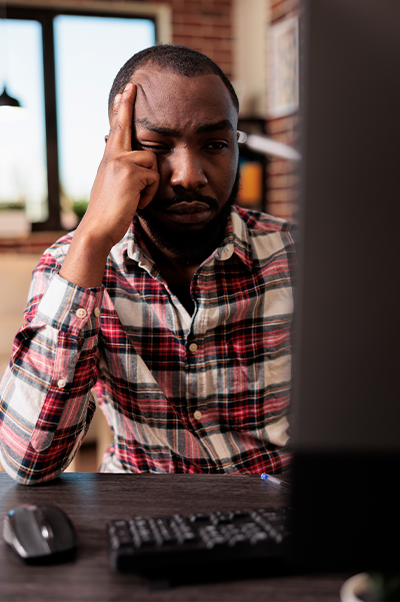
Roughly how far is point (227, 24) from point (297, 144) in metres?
3.79

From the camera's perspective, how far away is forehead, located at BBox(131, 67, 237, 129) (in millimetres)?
975

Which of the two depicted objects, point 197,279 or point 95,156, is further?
point 95,156

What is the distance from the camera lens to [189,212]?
1.01 m

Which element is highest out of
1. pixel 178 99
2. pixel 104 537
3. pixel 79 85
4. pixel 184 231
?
pixel 79 85

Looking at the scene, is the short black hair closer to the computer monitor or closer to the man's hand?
the man's hand

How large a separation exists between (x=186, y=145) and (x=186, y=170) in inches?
2.0

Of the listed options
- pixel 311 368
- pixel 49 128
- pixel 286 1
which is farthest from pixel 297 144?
pixel 49 128

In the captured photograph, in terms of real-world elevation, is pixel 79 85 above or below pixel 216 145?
above

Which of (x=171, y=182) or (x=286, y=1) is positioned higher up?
(x=286, y=1)

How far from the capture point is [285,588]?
0.51 m

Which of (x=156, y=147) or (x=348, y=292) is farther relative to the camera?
(x=156, y=147)

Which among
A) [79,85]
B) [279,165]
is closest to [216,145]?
[279,165]

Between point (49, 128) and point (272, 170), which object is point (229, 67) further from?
point (49, 128)

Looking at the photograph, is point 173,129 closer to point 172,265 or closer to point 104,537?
point 172,265
